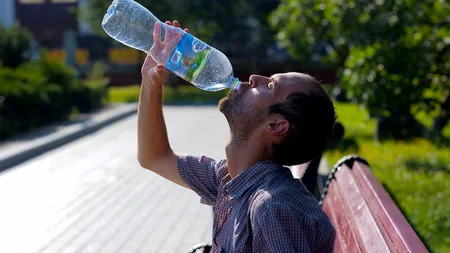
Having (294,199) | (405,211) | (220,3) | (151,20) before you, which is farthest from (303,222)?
(220,3)

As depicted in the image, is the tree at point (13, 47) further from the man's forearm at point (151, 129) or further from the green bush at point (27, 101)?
the man's forearm at point (151, 129)

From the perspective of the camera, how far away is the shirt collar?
2414 mm

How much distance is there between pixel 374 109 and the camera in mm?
11047

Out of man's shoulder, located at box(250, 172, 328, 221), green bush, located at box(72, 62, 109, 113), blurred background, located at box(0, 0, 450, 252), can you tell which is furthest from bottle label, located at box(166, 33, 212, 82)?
green bush, located at box(72, 62, 109, 113)

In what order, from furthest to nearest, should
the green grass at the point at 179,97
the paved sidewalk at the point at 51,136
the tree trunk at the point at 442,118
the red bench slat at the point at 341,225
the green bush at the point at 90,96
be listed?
the green grass at the point at 179,97 < the green bush at the point at 90,96 < the tree trunk at the point at 442,118 < the paved sidewalk at the point at 51,136 < the red bench slat at the point at 341,225

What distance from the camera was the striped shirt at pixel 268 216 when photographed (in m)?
2.15

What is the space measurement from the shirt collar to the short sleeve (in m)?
0.40

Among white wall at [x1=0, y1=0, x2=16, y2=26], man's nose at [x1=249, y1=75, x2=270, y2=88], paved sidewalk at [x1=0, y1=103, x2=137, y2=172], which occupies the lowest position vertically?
white wall at [x1=0, y1=0, x2=16, y2=26]

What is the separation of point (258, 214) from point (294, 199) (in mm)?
142

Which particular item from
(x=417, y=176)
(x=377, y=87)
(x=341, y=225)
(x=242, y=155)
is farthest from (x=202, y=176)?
(x=377, y=87)

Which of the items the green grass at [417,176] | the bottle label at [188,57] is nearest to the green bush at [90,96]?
the green grass at [417,176]

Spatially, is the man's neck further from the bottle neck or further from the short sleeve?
the short sleeve

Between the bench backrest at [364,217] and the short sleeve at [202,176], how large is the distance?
24.7 inches

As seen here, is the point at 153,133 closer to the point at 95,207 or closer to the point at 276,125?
the point at 276,125
